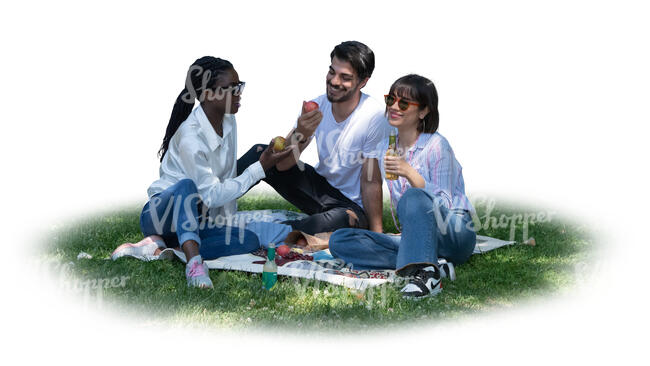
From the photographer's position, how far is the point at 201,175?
29.4 ft

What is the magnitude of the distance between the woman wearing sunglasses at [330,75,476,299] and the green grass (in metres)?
0.29

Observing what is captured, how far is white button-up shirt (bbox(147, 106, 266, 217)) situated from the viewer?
8.95 m

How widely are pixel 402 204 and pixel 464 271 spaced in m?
1.48

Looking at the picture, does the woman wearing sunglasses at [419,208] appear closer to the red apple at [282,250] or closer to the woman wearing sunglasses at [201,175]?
the red apple at [282,250]

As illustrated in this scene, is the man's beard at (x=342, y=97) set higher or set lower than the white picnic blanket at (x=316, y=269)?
higher

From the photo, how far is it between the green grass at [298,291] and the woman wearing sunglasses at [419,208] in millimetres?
286

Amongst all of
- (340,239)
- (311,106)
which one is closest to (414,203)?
(340,239)

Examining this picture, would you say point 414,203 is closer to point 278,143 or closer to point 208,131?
point 278,143

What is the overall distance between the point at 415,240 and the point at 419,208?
0.31 metres

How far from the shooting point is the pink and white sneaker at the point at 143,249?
30.3ft

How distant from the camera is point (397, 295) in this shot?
7988 mm

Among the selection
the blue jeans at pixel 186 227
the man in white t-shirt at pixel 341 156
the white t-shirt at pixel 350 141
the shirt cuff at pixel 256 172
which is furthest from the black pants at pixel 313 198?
the shirt cuff at pixel 256 172

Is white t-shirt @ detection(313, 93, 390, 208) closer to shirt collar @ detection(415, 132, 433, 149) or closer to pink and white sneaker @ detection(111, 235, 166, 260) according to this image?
shirt collar @ detection(415, 132, 433, 149)

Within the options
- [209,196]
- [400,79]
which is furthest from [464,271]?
[209,196]
